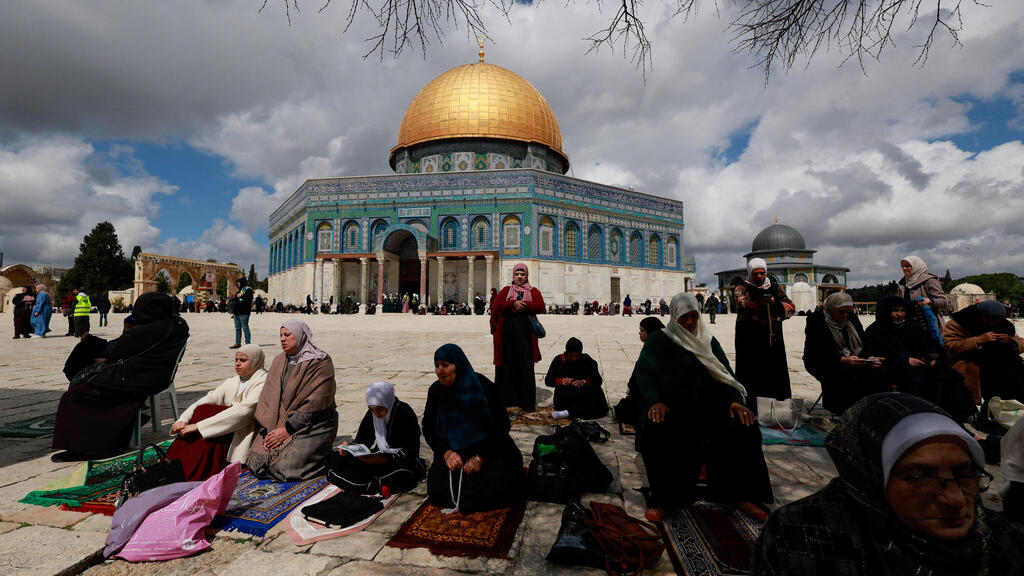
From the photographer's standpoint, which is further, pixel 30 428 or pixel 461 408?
pixel 30 428

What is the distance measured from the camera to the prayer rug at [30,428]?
337 centimetres

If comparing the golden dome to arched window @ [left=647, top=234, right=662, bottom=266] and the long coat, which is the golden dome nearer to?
arched window @ [left=647, top=234, right=662, bottom=266]

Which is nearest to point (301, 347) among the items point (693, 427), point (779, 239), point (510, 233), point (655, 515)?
point (655, 515)

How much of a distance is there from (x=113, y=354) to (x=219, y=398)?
0.98 metres

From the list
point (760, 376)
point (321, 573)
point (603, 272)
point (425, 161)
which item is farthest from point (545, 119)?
point (321, 573)

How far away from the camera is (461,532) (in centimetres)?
204

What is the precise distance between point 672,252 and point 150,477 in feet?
104

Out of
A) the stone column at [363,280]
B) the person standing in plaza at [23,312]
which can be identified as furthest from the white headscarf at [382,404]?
the stone column at [363,280]

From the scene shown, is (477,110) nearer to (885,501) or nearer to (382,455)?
(382,455)

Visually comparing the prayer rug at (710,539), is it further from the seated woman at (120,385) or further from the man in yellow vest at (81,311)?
the man in yellow vest at (81,311)

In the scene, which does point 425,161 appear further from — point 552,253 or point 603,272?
point 603,272

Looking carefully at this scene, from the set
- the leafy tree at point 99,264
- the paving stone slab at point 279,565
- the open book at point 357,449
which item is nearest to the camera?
the paving stone slab at point 279,565

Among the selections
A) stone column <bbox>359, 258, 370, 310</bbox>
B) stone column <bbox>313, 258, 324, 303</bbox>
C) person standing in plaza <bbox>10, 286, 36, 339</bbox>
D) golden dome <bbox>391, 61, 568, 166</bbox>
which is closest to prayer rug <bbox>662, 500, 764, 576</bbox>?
person standing in plaza <bbox>10, 286, 36, 339</bbox>

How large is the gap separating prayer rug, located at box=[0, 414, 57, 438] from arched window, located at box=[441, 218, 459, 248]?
23247 mm
